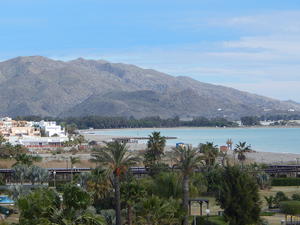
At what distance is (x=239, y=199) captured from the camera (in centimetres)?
3578

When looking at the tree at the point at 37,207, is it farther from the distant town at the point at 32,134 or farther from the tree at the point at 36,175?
the distant town at the point at 32,134

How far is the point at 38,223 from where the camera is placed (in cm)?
2064

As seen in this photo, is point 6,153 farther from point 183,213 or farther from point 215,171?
point 183,213

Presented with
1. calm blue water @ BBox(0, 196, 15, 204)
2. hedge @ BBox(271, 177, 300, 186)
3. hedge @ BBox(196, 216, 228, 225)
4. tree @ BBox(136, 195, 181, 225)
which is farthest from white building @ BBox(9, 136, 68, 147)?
tree @ BBox(136, 195, 181, 225)

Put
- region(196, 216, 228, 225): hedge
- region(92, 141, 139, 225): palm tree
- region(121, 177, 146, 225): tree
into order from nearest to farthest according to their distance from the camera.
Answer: region(92, 141, 139, 225): palm tree, region(121, 177, 146, 225): tree, region(196, 216, 228, 225): hedge

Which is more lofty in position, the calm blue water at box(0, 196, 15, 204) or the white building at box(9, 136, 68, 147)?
the white building at box(9, 136, 68, 147)

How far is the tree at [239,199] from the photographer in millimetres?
35688

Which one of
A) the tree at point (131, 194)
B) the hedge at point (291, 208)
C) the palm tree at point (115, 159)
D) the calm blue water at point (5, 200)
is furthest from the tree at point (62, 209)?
the calm blue water at point (5, 200)

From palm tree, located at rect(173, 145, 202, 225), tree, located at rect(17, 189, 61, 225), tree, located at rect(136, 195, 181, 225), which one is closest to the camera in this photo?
tree, located at rect(17, 189, 61, 225)

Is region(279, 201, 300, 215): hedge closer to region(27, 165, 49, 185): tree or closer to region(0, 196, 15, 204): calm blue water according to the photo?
region(0, 196, 15, 204): calm blue water

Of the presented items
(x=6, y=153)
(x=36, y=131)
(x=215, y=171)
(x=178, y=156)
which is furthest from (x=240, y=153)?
(x=36, y=131)

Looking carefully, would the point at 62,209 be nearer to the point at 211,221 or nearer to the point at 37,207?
the point at 37,207

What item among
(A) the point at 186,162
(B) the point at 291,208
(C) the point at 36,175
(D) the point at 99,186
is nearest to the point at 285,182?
(B) the point at 291,208

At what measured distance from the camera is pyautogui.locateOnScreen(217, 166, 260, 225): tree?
35.7 m
